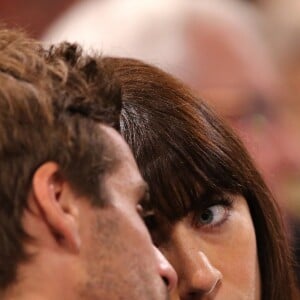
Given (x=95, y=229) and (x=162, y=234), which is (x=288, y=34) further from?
(x=95, y=229)

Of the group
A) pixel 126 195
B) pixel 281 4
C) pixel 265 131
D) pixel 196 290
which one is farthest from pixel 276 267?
pixel 281 4

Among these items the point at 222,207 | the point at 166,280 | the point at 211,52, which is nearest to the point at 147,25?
the point at 211,52

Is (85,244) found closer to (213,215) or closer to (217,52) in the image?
(213,215)

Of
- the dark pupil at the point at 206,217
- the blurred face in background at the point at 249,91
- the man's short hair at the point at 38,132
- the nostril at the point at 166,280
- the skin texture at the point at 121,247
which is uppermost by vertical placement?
the man's short hair at the point at 38,132

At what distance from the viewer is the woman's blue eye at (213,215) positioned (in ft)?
3.89

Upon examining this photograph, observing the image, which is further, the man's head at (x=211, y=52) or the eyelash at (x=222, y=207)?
the man's head at (x=211, y=52)

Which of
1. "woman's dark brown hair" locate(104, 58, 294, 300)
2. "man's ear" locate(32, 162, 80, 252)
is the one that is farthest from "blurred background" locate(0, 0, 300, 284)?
"man's ear" locate(32, 162, 80, 252)

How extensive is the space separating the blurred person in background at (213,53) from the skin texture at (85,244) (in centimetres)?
98

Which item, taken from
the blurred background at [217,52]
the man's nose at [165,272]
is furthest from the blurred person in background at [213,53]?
the man's nose at [165,272]

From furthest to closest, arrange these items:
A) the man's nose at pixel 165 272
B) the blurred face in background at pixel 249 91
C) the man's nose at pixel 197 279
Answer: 1. the blurred face in background at pixel 249 91
2. the man's nose at pixel 197 279
3. the man's nose at pixel 165 272

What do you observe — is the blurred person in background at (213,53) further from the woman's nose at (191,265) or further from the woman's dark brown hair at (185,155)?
the woman's nose at (191,265)

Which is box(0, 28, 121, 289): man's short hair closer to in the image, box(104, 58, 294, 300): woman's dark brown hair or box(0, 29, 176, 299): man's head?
box(0, 29, 176, 299): man's head

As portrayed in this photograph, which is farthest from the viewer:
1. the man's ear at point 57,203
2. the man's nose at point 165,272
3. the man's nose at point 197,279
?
the man's nose at point 197,279

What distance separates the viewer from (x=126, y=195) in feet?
3.09
